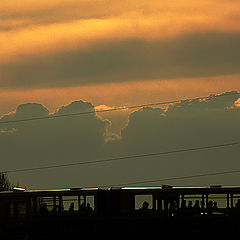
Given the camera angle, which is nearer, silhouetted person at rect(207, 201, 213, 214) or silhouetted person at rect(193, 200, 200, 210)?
silhouetted person at rect(207, 201, 213, 214)

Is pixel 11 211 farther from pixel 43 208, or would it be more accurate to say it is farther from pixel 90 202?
pixel 90 202

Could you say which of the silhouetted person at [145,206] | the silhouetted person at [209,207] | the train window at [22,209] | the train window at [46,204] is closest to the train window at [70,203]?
the train window at [46,204]

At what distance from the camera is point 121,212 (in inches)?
1949

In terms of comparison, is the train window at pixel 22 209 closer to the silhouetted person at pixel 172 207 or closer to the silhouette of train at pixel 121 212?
the silhouette of train at pixel 121 212

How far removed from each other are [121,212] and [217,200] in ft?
19.4

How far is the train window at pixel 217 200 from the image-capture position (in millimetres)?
49062

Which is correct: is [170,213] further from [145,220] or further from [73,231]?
[73,231]

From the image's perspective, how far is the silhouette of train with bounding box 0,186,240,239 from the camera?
160 ft

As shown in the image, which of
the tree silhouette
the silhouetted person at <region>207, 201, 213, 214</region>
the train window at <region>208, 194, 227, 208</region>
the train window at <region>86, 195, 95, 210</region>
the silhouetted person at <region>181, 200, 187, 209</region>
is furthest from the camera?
the tree silhouette

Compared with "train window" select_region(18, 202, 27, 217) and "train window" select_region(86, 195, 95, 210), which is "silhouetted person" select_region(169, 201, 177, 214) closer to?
"train window" select_region(86, 195, 95, 210)

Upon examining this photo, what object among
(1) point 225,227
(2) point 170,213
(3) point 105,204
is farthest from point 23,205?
(1) point 225,227

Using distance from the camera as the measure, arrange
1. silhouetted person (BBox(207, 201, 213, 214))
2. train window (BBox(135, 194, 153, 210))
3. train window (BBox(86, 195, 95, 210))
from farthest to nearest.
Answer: train window (BBox(86, 195, 95, 210))
train window (BBox(135, 194, 153, 210))
silhouetted person (BBox(207, 201, 213, 214))

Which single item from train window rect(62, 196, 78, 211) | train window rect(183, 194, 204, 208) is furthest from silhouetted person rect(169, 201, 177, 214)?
train window rect(62, 196, 78, 211)

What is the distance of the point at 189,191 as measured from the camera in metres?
49.3
